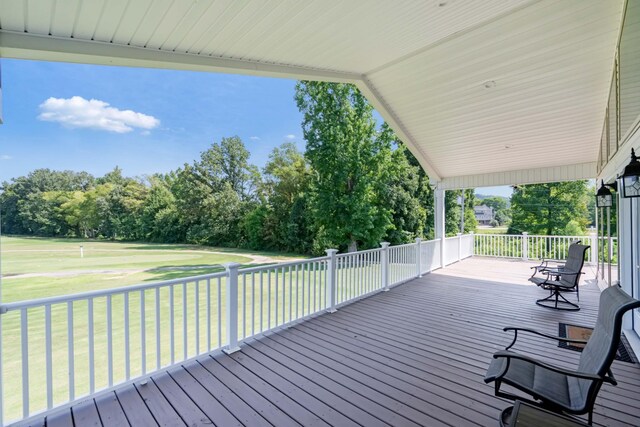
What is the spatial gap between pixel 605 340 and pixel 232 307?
321 cm

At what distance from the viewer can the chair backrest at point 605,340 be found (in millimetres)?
1854

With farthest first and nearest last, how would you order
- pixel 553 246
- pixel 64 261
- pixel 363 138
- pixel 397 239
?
1. pixel 64 261
2. pixel 397 239
3. pixel 363 138
4. pixel 553 246

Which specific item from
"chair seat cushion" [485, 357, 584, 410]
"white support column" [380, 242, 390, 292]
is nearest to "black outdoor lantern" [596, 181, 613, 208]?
"white support column" [380, 242, 390, 292]

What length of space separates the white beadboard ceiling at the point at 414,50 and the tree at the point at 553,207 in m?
10.9

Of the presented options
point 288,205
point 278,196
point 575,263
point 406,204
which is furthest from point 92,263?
point 575,263

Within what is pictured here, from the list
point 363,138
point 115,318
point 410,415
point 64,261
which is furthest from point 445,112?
point 64,261

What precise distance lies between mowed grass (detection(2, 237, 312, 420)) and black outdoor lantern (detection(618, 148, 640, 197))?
3.60m

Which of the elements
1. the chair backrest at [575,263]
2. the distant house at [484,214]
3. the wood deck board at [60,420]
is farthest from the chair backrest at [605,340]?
the distant house at [484,214]

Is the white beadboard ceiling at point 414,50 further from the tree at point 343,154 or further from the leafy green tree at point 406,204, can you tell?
the leafy green tree at point 406,204

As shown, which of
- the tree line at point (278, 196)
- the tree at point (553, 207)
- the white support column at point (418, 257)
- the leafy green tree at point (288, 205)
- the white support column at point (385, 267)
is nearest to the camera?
the white support column at point (385, 267)

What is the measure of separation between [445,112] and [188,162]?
2555 centimetres

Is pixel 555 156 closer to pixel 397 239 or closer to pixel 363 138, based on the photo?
pixel 363 138

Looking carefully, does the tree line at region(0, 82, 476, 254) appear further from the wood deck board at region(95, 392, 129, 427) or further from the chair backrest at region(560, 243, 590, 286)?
the wood deck board at region(95, 392, 129, 427)

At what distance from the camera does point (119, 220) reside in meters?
30.2
